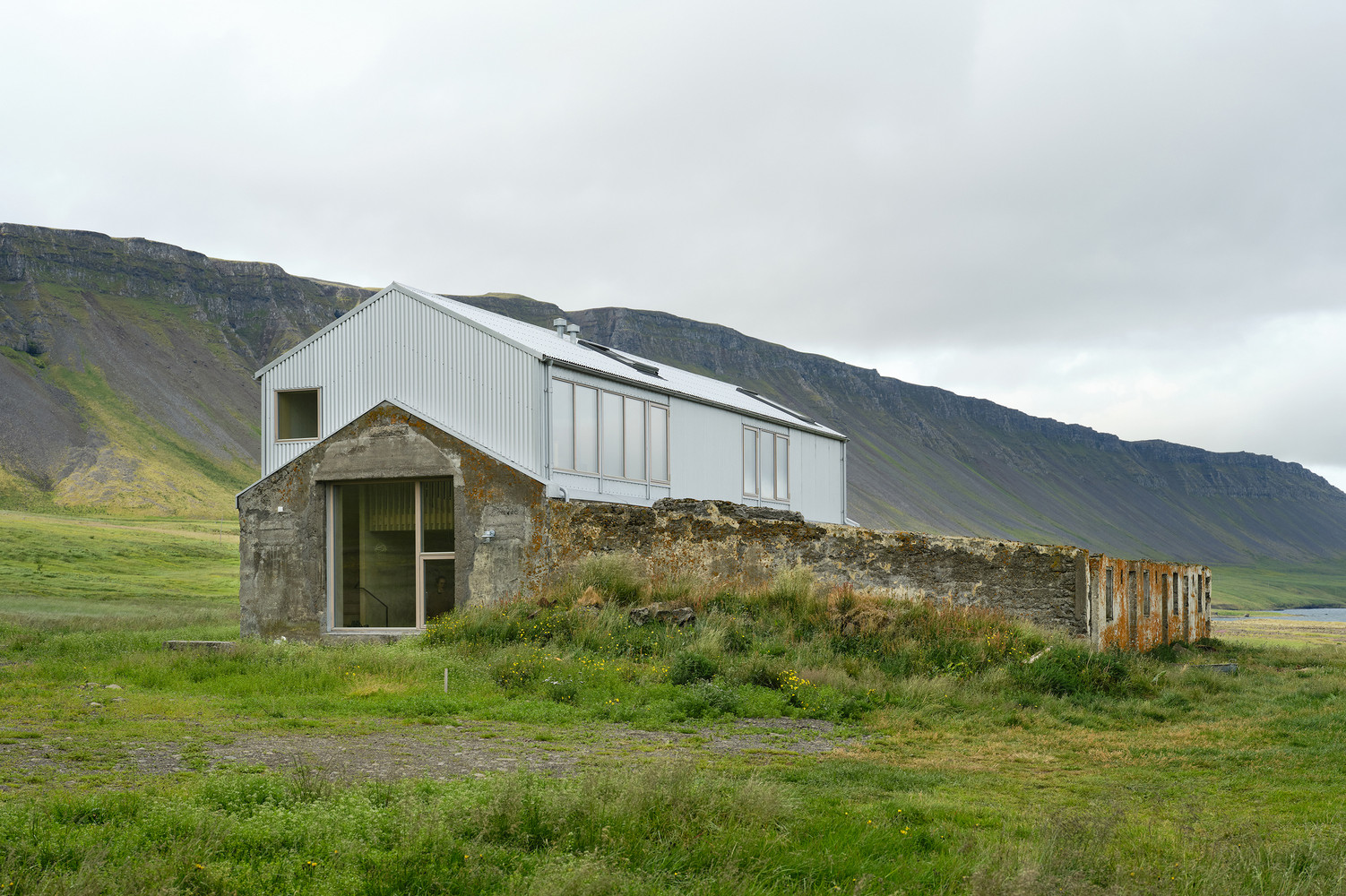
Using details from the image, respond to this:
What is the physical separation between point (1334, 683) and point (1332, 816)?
36.5ft

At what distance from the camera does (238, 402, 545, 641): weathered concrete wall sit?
67.1 ft

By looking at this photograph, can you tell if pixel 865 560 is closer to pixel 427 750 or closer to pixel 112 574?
pixel 427 750

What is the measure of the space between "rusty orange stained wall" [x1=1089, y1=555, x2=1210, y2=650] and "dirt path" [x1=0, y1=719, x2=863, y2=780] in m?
8.40

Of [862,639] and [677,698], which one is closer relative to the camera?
[677,698]

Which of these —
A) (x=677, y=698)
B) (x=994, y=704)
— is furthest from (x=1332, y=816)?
(x=677, y=698)

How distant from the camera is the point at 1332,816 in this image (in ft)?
25.5

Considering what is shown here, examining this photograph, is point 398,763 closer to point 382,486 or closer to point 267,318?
point 382,486

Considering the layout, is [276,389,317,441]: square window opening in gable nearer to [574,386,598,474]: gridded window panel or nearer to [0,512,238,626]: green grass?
[0,512,238,626]: green grass

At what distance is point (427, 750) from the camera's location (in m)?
9.69

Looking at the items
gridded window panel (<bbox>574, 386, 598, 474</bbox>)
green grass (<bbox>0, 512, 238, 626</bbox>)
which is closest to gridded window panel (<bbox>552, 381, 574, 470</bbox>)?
gridded window panel (<bbox>574, 386, 598, 474</bbox>)

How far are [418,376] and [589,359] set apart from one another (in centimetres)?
397

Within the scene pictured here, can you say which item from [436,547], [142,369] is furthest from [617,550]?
[142,369]

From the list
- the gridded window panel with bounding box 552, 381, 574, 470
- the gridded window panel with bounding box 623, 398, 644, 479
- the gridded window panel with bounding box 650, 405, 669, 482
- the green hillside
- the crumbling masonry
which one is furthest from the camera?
the green hillside

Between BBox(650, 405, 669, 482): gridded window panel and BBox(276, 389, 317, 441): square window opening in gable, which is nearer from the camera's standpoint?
BBox(650, 405, 669, 482): gridded window panel
